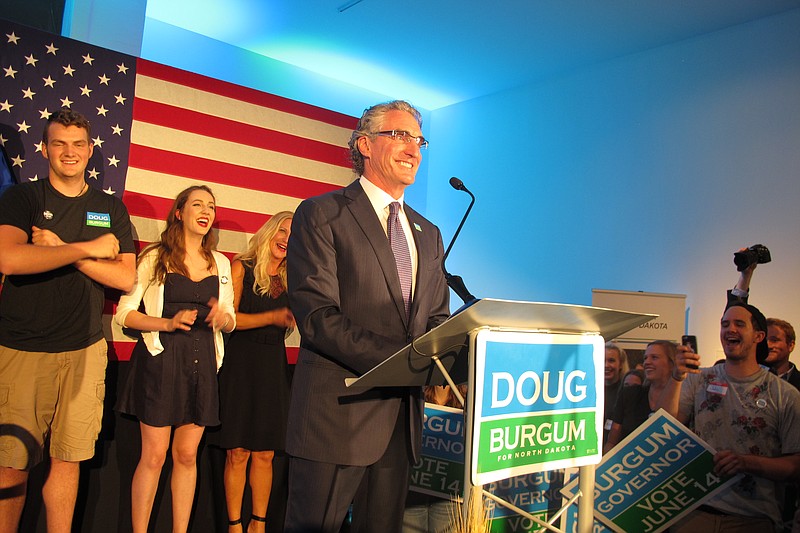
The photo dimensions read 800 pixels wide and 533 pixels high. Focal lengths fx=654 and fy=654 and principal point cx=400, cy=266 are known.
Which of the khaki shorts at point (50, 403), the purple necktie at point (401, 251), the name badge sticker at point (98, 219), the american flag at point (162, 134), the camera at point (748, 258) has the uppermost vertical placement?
the american flag at point (162, 134)

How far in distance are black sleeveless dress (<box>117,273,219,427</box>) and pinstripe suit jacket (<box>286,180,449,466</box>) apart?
5.63ft

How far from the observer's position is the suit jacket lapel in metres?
1.81

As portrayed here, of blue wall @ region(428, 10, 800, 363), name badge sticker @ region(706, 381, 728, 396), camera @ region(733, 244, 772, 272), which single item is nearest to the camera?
name badge sticker @ region(706, 381, 728, 396)

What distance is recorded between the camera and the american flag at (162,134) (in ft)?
11.5

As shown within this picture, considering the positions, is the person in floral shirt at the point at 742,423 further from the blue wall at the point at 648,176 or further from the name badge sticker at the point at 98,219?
the name badge sticker at the point at 98,219

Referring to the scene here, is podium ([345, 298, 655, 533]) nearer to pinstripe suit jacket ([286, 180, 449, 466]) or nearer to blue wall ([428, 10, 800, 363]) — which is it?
pinstripe suit jacket ([286, 180, 449, 466])

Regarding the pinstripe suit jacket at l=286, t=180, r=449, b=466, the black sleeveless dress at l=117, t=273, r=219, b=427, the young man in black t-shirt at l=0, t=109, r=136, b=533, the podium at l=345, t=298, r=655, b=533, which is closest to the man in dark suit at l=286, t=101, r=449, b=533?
the pinstripe suit jacket at l=286, t=180, r=449, b=466

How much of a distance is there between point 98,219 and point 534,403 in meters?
2.38

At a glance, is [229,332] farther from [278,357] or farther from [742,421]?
[742,421]

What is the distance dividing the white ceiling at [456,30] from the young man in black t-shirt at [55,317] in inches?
115

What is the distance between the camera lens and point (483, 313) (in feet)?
4.56

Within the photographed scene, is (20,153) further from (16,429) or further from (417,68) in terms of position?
(417,68)

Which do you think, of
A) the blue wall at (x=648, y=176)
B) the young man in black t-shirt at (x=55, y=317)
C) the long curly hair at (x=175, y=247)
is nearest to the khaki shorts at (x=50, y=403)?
the young man in black t-shirt at (x=55, y=317)

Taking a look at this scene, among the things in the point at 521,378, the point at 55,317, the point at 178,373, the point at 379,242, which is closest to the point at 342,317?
the point at 379,242
